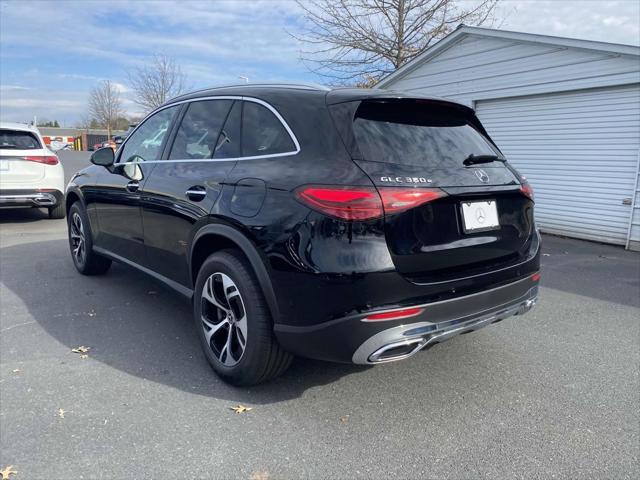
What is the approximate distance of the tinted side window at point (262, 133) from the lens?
2.74 metres

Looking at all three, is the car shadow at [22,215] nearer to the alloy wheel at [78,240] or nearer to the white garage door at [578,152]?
the alloy wheel at [78,240]

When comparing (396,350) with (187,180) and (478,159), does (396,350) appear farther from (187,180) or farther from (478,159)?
(187,180)

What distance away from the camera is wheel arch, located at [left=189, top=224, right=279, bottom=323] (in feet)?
8.45

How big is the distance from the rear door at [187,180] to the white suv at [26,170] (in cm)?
594

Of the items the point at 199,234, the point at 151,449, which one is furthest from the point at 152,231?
the point at 151,449

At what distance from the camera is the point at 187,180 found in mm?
3275

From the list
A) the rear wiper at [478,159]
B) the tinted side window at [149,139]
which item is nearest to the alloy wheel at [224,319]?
the tinted side window at [149,139]

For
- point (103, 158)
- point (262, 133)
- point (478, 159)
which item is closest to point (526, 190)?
point (478, 159)

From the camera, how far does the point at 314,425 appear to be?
2.63 m

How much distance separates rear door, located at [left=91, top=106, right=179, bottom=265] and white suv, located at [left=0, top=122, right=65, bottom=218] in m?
4.64

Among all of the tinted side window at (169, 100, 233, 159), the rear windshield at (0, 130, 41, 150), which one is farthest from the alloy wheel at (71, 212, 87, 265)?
the rear windshield at (0, 130, 41, 150)

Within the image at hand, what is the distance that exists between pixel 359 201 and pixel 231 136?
1212 millimetres

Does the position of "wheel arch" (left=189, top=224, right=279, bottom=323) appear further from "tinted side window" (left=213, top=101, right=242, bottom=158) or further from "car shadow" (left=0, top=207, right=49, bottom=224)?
"car shadow" (left=0, top=207, right=49, bottom=224)

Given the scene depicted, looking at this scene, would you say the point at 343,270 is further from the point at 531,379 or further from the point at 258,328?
the point at 531,379
